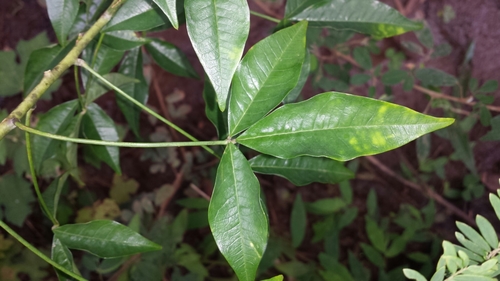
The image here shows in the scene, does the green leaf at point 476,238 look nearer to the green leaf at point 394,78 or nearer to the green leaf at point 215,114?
the green leaf at point 215,114

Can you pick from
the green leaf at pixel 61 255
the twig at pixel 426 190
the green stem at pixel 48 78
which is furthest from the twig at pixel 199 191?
the green stem at pixel 48 78

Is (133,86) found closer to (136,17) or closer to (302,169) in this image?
(136,17)

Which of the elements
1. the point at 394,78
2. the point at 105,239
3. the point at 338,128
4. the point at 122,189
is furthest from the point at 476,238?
the point at 122,189

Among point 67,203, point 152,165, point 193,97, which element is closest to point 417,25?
point 193,97

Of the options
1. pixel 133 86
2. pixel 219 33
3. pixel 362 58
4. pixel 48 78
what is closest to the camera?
pixel 219 33

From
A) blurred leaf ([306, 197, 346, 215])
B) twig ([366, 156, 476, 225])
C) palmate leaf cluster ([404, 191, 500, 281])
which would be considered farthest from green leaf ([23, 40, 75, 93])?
twig ([366, 156, 476, 225])

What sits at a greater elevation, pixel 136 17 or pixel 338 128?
pixel 136 17
